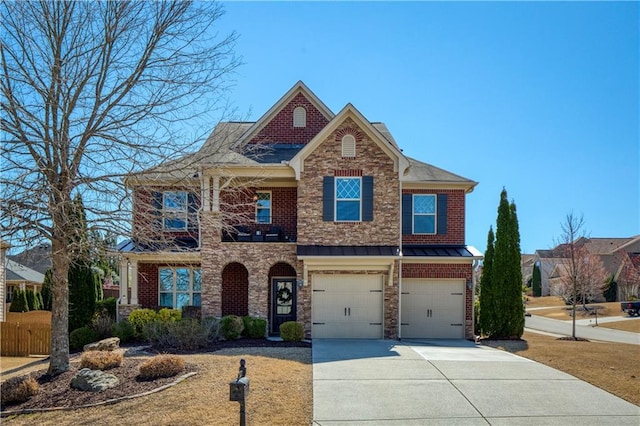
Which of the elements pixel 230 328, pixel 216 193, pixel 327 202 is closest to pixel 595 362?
pixel 327 202

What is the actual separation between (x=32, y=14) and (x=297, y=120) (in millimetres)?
12593

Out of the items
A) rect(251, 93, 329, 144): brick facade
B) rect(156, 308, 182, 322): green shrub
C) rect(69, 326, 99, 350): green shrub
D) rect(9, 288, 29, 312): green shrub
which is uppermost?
rect(251, 93, 329, 144): brick facade

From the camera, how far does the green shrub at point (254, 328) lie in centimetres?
1828

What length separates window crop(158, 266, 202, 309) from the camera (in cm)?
2102

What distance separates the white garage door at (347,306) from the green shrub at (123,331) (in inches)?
237

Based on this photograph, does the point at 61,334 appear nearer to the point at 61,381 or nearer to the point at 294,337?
the point at 61,381

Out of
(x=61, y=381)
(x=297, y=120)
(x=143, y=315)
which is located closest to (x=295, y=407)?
(x=61, y=381)

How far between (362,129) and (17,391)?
12876mm

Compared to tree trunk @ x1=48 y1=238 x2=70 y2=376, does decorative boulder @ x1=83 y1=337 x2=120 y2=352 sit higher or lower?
lower

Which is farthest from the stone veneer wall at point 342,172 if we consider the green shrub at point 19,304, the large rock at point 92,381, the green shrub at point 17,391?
the green shrub at point 19,304

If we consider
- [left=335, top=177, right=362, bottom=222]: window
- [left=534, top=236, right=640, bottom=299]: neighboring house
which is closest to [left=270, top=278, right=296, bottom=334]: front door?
[left=335, top=177, right=362, bottom=222]: window

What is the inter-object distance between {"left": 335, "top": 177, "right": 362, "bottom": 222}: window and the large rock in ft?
32.4

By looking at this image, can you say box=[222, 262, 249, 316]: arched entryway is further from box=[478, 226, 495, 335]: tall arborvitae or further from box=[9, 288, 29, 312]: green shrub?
box=[9, 288, 29, 312]: green shrub

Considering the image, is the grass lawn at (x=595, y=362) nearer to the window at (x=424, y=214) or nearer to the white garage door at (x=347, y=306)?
the white garage door at (x=347, y=306)
